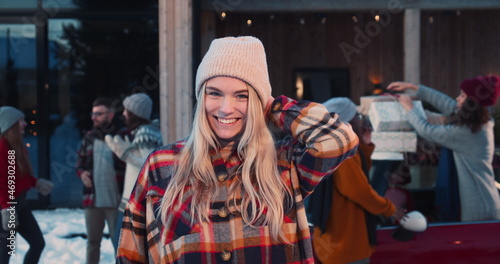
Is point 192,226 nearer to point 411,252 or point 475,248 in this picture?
point 411,252

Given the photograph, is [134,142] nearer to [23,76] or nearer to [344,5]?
[344,5]

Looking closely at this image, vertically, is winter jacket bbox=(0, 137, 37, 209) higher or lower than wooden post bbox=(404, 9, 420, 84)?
lower

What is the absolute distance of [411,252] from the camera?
12.6 ft

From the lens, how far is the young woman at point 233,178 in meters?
2.00

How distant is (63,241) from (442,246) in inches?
187

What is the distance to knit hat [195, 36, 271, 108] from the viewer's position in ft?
6.70

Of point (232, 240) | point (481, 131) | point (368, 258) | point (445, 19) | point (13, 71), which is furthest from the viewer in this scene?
point (445, 19)

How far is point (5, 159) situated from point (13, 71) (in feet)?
15.6

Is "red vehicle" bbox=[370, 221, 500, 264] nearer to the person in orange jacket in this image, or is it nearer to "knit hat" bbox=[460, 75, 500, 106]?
the person in orange jacket

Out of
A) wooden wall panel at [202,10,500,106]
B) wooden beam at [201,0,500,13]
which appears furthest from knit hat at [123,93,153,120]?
wooden wall panel at [202,10,500,106]

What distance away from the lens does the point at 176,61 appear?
6.47 meters

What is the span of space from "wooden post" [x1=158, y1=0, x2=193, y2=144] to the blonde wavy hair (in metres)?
4.40

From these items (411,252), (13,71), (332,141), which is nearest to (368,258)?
(411,252)

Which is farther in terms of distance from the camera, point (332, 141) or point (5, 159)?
point (5, 159)
